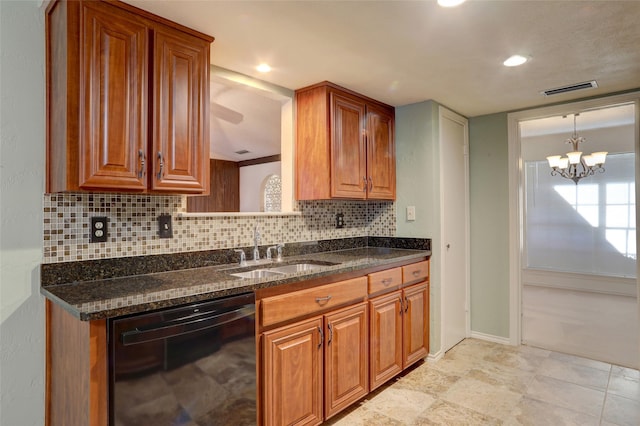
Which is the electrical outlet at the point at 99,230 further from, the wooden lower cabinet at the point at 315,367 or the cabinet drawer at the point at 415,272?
the cabinet drawer at the point at 415,272

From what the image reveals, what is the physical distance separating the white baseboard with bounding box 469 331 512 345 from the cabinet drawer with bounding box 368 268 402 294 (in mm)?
1478

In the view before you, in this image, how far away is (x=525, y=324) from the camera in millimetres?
4059

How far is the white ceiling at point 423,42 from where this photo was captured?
1.70 meters

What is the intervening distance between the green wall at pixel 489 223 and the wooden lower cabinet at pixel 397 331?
2.94ft

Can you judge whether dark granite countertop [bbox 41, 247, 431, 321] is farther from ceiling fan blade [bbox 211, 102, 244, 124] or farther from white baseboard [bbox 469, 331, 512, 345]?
ceiling fan blade [bbox 211, 102, 244, 124]

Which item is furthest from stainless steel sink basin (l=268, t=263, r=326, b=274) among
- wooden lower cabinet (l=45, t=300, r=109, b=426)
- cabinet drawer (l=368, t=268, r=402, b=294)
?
wooden lower cabinet (l=45, t=300, r=109, b=426)

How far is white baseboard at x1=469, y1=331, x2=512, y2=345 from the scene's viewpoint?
347 cm

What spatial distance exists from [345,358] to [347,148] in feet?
4.92

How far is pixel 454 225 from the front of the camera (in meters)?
3.44

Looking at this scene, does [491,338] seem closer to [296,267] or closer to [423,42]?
[296,267]

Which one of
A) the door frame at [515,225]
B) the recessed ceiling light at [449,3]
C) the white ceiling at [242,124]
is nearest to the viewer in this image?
the recessed ceiling light at [449,3]

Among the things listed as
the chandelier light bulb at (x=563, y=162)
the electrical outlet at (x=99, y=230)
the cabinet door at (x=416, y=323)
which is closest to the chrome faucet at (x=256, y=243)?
the electrical outlet at (x=99, y=230)

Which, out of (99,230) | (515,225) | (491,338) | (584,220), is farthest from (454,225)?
(584,220)

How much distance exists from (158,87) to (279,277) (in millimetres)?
1068
